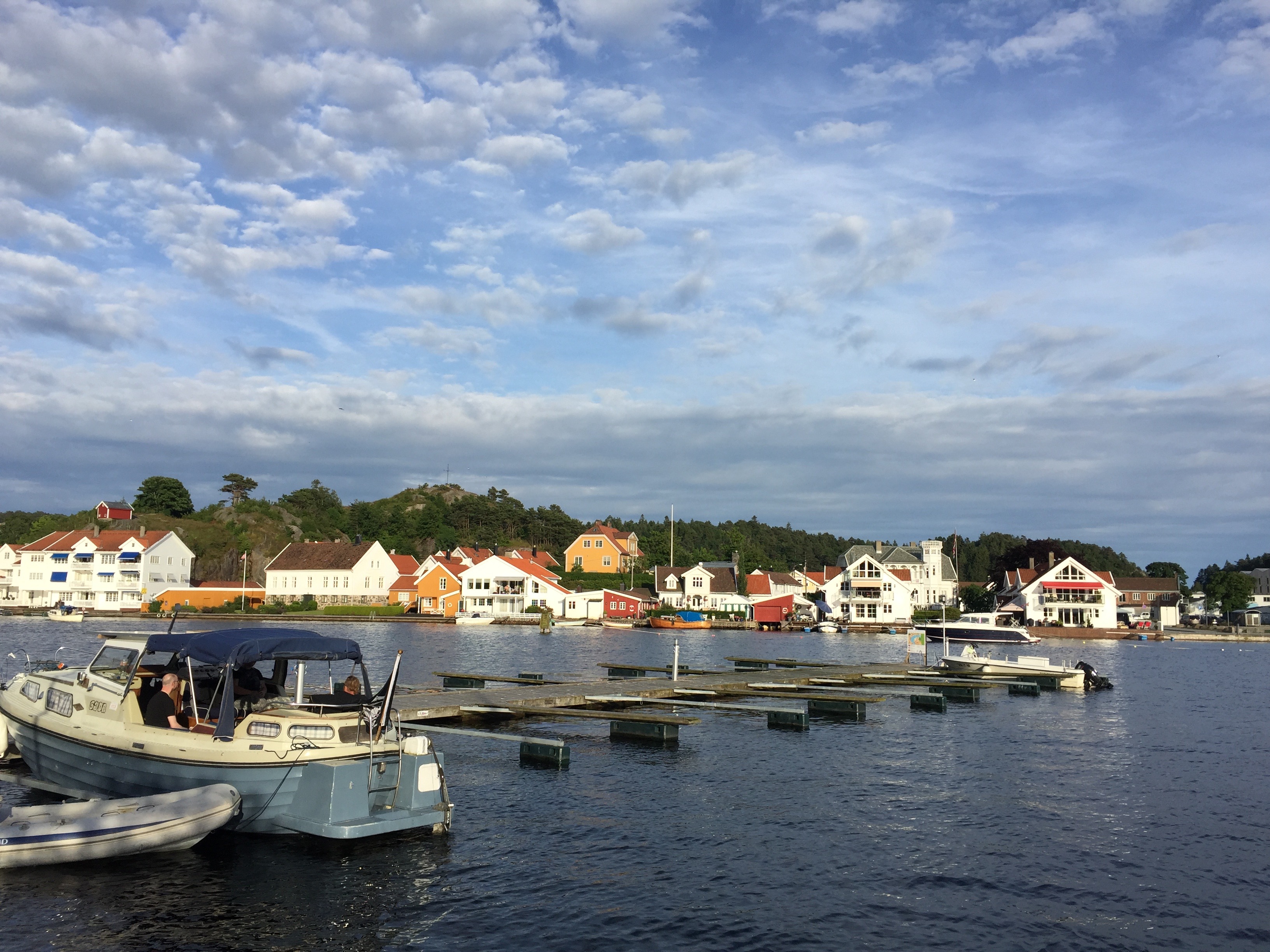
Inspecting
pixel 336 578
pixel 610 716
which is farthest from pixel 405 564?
pixel 610 716

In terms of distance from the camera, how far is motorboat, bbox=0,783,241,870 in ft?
48.2

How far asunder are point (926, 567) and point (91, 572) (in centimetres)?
10901

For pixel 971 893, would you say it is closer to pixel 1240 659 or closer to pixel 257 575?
pixel 1240 659

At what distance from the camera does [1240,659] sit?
76.1 meters

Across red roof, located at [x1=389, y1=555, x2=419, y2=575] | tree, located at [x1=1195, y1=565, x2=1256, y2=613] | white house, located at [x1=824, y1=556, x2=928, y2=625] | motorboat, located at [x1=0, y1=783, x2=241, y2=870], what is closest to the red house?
red roof, located at [x1=389, y1=555, x2=419, y2=575]

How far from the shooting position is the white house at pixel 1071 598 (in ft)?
355

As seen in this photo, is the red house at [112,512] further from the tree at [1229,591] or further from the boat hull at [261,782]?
the tree at [1229,591]

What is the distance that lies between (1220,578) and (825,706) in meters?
121

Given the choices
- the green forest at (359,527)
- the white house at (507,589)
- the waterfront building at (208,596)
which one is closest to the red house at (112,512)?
the green forest at (359,527)

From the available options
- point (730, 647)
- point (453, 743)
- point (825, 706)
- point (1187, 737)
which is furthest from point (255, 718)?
point (730, 647)

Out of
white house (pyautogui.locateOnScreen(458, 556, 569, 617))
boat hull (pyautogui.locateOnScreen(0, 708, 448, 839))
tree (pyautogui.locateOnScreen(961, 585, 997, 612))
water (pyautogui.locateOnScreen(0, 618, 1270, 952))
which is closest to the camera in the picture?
water (pyautogui.locateOnScreen(0, 618, 1270, 952))

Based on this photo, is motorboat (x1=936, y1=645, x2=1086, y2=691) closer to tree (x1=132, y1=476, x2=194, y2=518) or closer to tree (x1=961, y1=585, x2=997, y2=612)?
tree (x1=961, y1=585, x2=997, y2=612)

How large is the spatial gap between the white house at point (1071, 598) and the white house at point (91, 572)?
107218 millimetres

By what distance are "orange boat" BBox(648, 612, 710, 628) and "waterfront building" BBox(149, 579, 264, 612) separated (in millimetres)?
49553
